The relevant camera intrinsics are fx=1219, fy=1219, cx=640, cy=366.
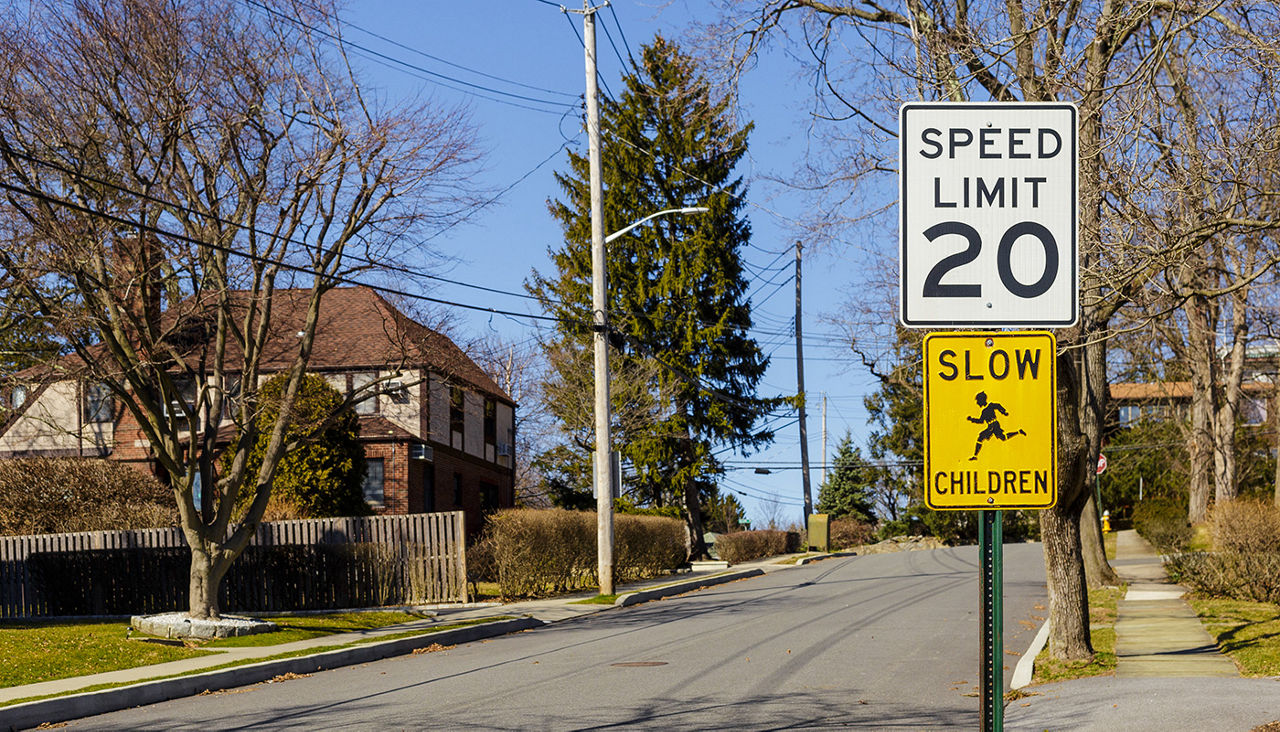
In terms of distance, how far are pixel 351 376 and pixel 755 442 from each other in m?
16.0

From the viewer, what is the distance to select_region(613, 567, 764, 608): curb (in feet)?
80.3

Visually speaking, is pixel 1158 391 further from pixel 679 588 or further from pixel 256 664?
pixel 256 664

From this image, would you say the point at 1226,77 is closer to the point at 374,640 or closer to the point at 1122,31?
the point at 1122,31

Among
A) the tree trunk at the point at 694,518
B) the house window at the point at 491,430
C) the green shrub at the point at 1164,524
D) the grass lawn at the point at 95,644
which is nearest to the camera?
the grass lawn at the point at 95,644

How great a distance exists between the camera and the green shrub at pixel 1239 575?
18109mm

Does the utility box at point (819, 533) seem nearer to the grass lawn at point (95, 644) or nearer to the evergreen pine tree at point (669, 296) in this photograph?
the evergreen pine tree at point (669, 296)

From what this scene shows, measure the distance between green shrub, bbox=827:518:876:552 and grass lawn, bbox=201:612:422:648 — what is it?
3299 centimetres

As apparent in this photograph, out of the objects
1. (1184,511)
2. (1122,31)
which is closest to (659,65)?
(1184,511)

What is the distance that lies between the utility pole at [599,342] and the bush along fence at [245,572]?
3.06 m

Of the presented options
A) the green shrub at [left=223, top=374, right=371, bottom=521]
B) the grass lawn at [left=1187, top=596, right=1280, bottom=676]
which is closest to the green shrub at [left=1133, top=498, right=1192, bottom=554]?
the grass lawn at [left=1187, top=596, right=1280, bottom=676]

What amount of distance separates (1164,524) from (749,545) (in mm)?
13277

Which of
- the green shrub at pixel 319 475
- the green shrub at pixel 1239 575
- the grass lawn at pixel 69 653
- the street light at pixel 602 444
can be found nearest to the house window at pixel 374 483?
the green shrub at pixel 319 475

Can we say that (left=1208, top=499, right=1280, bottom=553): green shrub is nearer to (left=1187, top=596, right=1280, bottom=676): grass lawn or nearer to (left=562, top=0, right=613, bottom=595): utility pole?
(left=1187, top=596, right=1280, bottom=676): grass lawn

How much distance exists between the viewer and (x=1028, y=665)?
1323 cm
